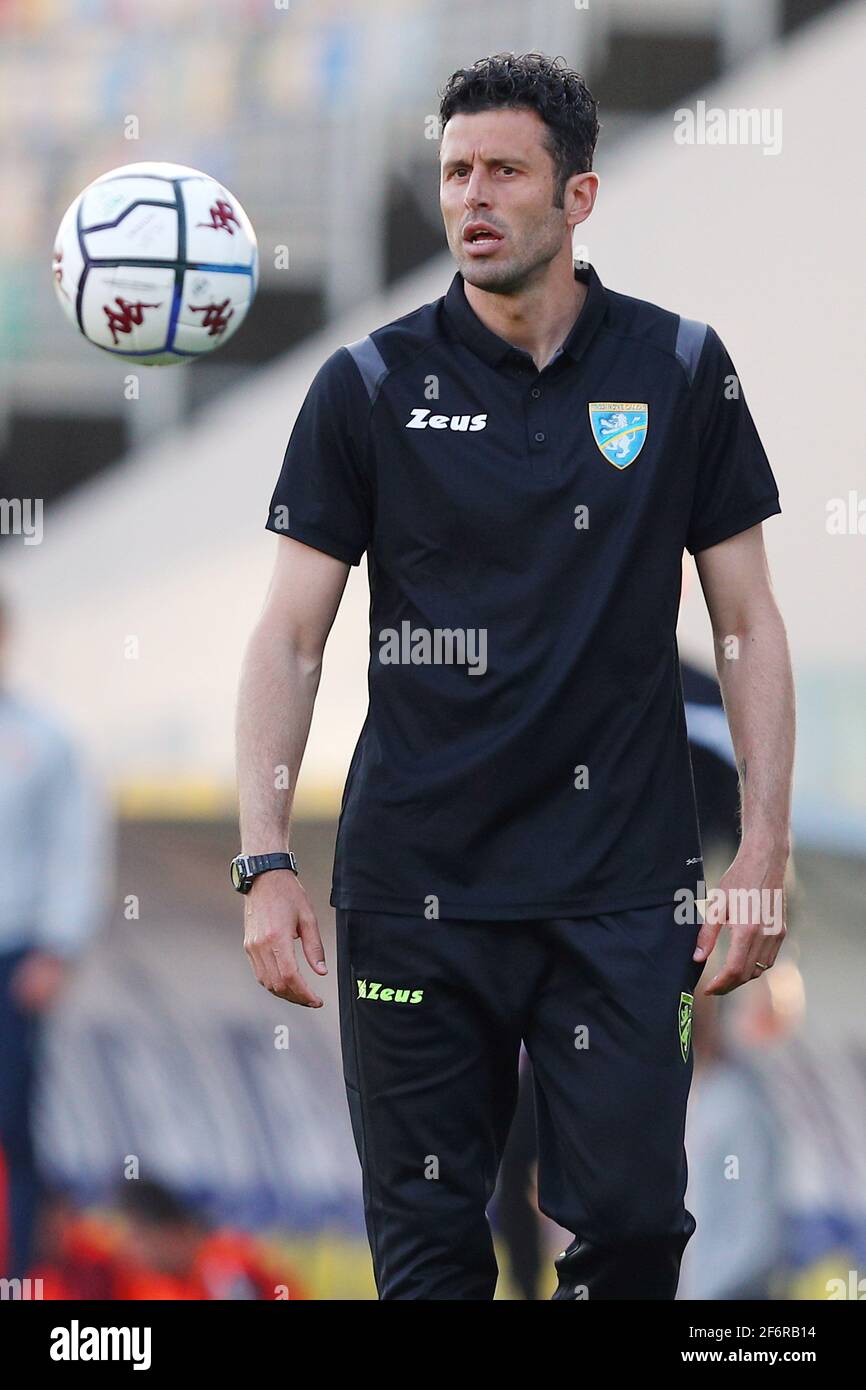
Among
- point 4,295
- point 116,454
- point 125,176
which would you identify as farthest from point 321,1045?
point 125,176

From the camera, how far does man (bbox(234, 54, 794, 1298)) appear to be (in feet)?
7.86

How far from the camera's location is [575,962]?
2.41 metres

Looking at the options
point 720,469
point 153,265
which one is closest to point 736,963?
point 720,469

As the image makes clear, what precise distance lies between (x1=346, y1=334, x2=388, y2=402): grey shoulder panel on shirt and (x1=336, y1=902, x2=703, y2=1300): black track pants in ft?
2.03

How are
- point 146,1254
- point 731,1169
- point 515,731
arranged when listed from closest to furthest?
point 515,731, point 731,1169, point 146,1254

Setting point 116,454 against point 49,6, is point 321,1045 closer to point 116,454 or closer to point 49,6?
point 116,454

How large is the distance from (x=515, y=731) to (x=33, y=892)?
2632 millimetres

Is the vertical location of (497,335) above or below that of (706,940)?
above

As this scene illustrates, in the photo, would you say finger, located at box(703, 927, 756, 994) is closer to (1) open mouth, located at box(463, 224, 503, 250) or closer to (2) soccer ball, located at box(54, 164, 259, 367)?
(1) open mouth, located at box(463, 224, 503, 250)

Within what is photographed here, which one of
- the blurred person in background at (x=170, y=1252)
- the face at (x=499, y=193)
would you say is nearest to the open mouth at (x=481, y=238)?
the face at (x=499, y=193)

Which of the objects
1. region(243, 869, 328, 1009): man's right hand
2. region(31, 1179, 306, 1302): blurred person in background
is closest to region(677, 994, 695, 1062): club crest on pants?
region(243, 869, 328, 1009): man's right hand

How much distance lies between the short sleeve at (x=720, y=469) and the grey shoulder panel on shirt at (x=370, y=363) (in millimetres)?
372

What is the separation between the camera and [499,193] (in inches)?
96.4

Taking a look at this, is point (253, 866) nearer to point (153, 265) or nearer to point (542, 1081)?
point (542, 1081)
